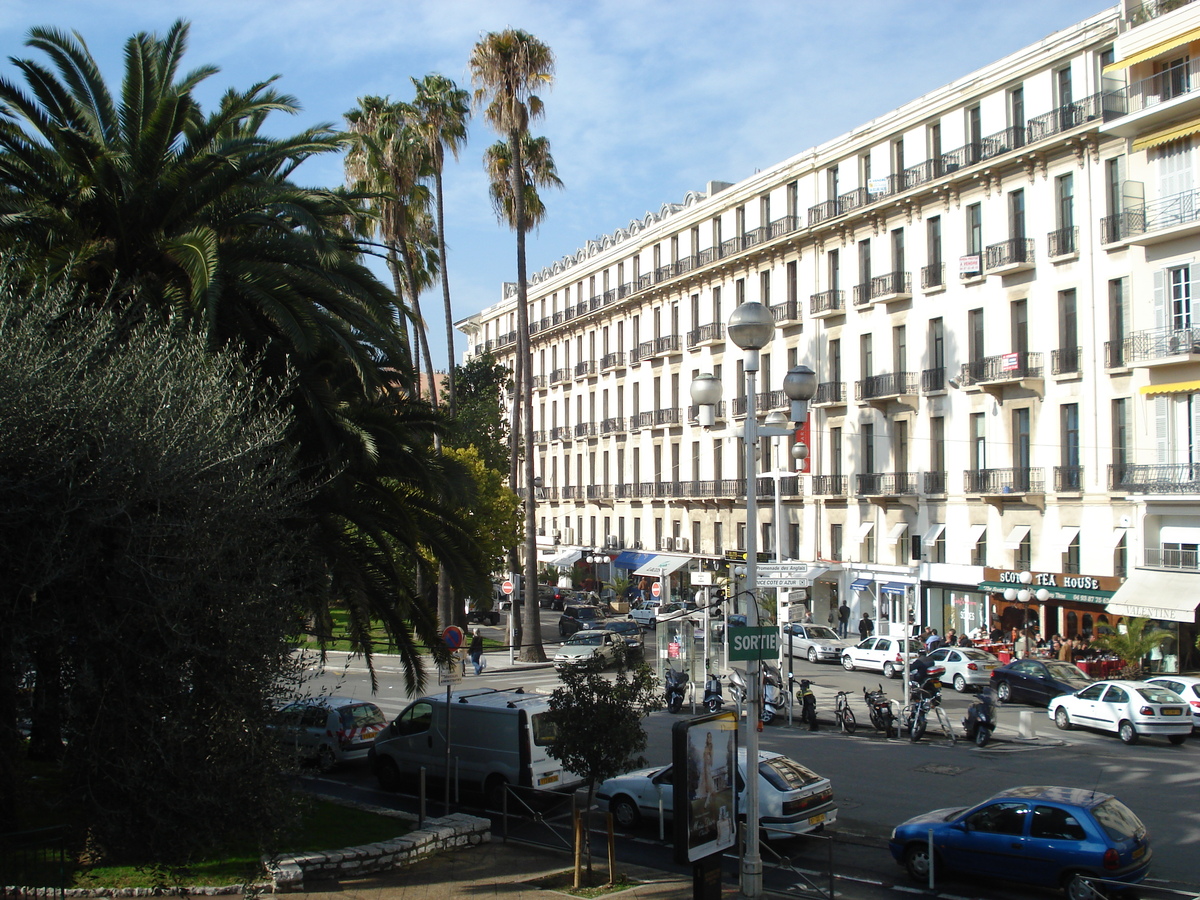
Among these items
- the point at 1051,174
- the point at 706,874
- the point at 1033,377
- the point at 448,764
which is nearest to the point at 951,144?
the point at 1051,174

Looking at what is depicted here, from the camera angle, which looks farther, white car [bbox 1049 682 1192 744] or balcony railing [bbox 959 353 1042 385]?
balcony railing [bbox 959 353 1042 385]

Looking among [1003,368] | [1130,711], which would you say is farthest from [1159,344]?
[1130,711]

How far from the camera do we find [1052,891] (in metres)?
12.9

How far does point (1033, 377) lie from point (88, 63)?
105 feet

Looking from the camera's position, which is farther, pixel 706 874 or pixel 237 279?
pixel 237 279

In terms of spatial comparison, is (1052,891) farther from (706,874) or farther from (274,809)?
(274,809)

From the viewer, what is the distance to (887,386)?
4353cm

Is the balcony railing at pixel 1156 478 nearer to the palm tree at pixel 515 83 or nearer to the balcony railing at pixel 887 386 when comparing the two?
the balcony railing at pixel 887 386

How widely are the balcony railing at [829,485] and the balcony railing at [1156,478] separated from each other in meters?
13.6

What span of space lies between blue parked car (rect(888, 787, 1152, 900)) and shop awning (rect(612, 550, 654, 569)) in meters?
48.9

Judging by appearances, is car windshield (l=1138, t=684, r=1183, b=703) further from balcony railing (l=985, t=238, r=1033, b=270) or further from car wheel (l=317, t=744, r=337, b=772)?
balcony railing (l=985, t=238, r=1033, b=270)

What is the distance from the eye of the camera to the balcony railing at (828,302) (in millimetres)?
46531

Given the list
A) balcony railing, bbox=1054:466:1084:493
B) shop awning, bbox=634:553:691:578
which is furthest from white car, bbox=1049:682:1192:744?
shop awning, bbox=634:553:691:578

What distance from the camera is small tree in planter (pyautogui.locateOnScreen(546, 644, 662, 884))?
13.6 m
